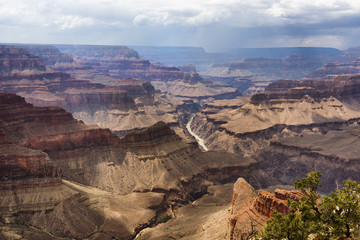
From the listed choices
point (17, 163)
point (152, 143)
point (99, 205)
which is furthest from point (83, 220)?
point (152, 143)

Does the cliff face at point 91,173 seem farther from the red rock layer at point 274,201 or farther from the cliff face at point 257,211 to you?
the red rock layer at point 274,201

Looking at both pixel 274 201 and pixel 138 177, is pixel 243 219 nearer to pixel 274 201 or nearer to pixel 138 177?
pixel 274 201

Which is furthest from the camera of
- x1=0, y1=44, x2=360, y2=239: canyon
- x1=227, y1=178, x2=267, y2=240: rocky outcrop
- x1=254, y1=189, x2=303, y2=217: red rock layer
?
x1=0, y1=44, x2=360, y2=239: canyon

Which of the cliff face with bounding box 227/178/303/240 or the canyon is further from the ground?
the cliff face with bounding box 227/178/303/240

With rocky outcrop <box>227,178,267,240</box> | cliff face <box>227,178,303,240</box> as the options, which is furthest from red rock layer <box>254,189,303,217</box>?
rocky outcrop <box>227,178,267,240</box>

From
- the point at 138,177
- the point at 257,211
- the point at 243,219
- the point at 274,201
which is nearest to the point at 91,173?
the point at 138,177

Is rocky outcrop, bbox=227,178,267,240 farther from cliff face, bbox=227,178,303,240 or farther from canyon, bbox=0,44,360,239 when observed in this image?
canyon, bbox=0,44,360,239

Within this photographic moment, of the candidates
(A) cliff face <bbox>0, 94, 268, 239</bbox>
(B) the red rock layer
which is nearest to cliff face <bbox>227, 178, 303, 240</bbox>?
(B) the red rock layer

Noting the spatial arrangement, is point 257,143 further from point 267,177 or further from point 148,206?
point 148,206

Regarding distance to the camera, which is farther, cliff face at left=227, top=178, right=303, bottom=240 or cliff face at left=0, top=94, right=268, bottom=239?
cliff face at left=0, top=94, right=268, bottom=239

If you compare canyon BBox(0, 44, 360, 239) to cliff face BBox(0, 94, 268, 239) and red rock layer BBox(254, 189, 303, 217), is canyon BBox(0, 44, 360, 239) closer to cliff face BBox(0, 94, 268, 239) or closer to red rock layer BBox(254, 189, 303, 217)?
red rock layer BBox(254, 189, 303, 217)

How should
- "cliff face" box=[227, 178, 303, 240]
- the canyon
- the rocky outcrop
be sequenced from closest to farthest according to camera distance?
"cliff face" box=[227, 178, 303, 240] → the rocky outcrop → the canyon

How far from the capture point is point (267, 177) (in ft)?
387

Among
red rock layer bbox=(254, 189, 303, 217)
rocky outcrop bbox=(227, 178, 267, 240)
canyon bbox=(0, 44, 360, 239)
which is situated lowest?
canyon bbox=(0, 44, 360, 239)
